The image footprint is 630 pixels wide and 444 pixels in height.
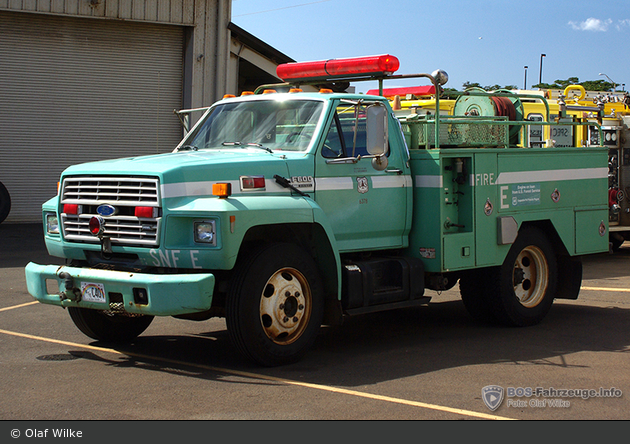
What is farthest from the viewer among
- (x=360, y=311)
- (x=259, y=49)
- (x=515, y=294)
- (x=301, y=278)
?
(x=259, y=49)

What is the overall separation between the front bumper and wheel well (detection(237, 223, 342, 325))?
98 centimetres

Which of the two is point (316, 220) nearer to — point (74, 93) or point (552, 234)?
point (552, 234)

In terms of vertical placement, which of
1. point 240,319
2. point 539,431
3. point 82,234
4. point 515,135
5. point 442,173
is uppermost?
point 515,135

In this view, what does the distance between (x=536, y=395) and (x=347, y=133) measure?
9.89 ft

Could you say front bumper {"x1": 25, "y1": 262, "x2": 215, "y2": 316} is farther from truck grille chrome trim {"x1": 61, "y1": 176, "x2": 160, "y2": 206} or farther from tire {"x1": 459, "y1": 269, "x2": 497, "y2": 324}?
tire {"x1": 459, "y1": 269, "x2": 497, "y2": 324}

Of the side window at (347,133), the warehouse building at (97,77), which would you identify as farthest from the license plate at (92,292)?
the warehouse building at (97,77)

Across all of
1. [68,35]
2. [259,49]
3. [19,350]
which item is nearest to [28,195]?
[68,35]

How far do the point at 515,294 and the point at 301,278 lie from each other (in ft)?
9.97

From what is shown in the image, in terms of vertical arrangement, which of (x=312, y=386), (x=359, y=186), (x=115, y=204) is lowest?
(x=312, y=386)

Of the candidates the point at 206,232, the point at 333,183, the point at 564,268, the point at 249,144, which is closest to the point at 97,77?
the point at 249,144

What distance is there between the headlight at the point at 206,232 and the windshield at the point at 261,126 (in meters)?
1.33

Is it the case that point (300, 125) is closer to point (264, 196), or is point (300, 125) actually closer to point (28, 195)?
point (264, 196)

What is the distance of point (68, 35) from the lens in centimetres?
2139

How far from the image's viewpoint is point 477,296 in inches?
350
